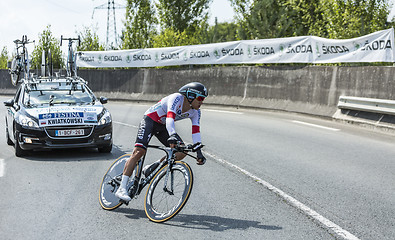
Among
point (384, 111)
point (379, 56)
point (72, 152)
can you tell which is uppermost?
point (379, 56)

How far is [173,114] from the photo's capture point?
18.2ft

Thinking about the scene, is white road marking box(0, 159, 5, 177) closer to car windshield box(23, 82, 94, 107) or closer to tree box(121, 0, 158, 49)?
car windshield box(23, 82, 94, 107)

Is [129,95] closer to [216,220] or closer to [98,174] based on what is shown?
[98,174]

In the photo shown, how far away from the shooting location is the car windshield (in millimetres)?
10898

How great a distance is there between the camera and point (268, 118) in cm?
1719

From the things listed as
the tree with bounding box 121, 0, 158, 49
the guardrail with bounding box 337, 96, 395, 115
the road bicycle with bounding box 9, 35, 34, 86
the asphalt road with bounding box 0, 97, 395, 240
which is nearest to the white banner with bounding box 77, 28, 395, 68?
the guardrail with bounding box 337, 96, 395, 115

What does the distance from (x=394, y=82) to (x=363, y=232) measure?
974 centimetres

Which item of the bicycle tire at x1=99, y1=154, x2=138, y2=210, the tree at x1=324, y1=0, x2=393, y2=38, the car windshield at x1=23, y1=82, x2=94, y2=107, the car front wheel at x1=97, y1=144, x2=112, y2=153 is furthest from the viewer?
the tree at x1=324, y1=0, x2=393, y2=38

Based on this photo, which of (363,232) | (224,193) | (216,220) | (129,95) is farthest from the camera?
(129,95)

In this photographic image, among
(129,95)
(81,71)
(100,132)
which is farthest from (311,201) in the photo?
(81,71)

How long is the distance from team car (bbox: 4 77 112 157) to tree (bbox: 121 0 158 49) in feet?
118

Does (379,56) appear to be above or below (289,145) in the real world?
above

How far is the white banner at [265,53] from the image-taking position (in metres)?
15.4

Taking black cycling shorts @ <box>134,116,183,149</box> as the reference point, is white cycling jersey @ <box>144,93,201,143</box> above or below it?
above
